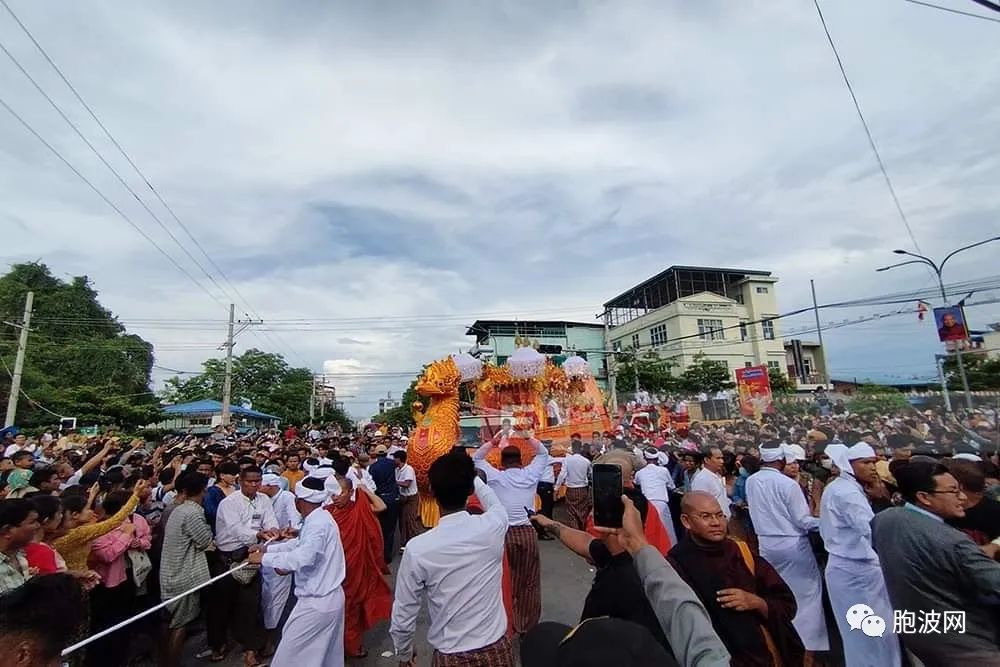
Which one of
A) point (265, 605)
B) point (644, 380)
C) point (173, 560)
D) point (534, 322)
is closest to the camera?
point (173, 560)

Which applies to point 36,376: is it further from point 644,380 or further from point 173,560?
point 644,380

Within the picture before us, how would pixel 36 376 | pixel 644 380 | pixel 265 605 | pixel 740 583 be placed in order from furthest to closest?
pixel 644 380 → pixel 36 376 → pixel 265 605 → pixel 740 583

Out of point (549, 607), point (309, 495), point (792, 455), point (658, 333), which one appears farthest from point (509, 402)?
point (658, 333)

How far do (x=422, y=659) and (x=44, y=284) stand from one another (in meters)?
36.1

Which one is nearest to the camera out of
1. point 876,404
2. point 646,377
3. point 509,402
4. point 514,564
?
point 514,564

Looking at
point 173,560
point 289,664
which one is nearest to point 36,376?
point 173,560

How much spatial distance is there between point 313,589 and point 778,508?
11.9 ft

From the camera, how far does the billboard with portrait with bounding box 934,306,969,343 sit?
1212 cm

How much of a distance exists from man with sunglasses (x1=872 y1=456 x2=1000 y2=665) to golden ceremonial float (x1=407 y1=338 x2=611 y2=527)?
424 cm

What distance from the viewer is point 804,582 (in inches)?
158

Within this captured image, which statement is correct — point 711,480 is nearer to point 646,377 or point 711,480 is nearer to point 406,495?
point 406,495

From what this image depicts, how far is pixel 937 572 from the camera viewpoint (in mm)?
2375

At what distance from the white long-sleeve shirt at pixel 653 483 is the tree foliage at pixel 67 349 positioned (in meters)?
20.1

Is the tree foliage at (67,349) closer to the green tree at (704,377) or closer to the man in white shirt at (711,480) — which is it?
the man in white shirt at (711,480)
